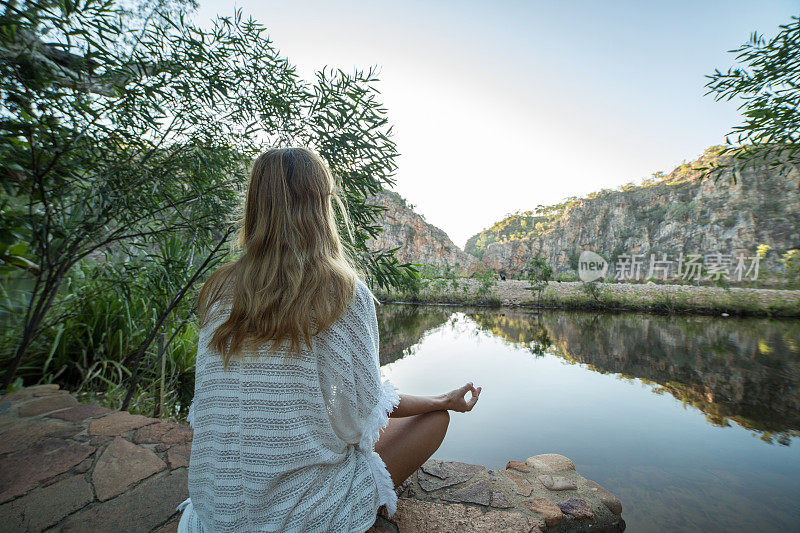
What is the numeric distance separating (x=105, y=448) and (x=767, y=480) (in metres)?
3.82

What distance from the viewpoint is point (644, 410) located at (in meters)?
3.44

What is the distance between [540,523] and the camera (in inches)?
47.2

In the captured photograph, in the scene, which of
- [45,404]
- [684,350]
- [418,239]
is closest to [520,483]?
[45,404]

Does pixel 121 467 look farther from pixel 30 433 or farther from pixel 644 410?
pixel 644 410

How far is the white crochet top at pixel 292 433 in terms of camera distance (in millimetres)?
715

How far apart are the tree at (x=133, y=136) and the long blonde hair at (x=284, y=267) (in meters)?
0.83

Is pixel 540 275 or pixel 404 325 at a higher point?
pixel 540 275

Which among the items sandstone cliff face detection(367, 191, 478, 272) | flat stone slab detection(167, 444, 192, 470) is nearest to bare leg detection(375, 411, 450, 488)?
flat stone slab detection(167, 444, 192, 470)

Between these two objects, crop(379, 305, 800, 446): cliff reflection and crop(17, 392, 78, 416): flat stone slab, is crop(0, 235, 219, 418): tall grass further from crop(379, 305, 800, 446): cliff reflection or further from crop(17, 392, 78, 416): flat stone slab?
crop(379, 305, 800, 446): cliff reflection

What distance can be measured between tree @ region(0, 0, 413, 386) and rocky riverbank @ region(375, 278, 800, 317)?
25.8 ft

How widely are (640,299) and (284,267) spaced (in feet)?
44.0

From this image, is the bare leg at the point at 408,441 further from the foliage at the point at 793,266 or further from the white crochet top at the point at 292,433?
the foliage at the point at 793,266

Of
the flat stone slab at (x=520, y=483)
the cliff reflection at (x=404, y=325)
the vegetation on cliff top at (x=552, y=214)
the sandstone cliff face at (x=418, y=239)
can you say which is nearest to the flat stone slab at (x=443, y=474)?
the flat stone slab at (x=520, y=483)

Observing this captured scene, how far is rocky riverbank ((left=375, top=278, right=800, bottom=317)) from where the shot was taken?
1038cm
